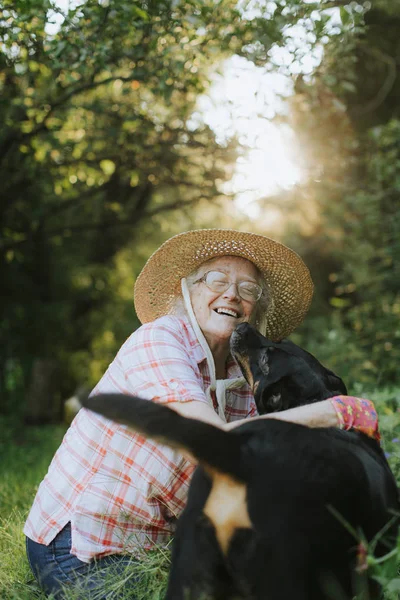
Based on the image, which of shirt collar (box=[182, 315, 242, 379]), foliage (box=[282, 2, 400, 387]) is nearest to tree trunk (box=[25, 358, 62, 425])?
foliage (box=[282, 2, 400, 387])

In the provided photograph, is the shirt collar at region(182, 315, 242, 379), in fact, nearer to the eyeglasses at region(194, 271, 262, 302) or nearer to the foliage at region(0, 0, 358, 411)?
the eyeglasses at region(194, 271, 262, 302)

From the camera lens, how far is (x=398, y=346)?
6.48m

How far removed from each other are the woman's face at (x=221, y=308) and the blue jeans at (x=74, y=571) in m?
1.00

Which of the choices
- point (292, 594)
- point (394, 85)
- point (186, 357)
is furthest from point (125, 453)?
point (394, 85)

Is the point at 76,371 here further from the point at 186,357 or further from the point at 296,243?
the point at 186,357

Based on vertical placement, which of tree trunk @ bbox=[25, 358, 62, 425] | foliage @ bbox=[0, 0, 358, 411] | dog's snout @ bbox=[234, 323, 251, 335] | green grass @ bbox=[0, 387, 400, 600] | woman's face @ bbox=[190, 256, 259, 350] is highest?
foliage @ bbox=[0, 0, 358, 411]

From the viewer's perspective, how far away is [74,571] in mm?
2260

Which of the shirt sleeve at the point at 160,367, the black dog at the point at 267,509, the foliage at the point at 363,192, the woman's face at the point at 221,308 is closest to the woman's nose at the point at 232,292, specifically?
the woman's face at the point at 221,308

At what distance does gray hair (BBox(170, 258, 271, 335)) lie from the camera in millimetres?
3043

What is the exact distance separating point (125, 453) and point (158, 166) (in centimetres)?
542

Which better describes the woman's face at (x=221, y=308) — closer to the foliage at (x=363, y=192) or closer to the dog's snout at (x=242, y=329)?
the dog's snout at (x=242, y=329)

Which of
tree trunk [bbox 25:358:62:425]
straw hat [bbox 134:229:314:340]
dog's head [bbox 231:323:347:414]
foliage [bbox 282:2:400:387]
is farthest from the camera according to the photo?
tree trunk [bbox 25:358:62:425]

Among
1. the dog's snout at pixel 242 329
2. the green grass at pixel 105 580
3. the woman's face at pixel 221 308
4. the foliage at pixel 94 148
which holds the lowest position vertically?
the green grass at pixel 105 580

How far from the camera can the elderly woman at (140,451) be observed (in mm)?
2164
